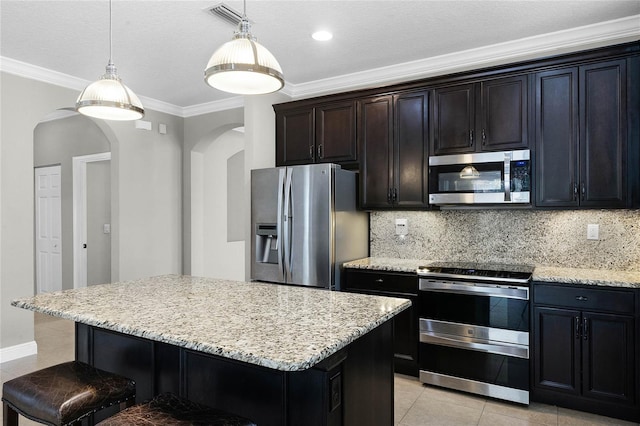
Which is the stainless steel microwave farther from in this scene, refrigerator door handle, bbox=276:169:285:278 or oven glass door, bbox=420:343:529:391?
refrigerator door handle, bbox=276:169:285:278

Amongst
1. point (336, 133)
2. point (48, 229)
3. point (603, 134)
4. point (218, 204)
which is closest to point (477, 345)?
point (603, 134)

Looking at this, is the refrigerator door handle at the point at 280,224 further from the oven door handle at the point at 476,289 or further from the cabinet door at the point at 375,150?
the oven door handle at the point at 476,289

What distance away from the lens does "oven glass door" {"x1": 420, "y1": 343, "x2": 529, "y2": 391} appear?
3.00m

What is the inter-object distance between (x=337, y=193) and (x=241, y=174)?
350cm

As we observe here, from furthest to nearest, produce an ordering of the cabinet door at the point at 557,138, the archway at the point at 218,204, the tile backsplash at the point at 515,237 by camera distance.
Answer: the archway at the point at 218,204 → the tile backsplash at the point at 515,237 → the cabinet door at the point at 557,138

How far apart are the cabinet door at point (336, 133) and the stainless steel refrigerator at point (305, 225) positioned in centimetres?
27

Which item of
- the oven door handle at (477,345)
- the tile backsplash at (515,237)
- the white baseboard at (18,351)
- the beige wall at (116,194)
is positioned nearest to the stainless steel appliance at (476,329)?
the oven door handle at (477,345)

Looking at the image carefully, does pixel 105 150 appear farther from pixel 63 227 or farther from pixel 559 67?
pixel 559 67

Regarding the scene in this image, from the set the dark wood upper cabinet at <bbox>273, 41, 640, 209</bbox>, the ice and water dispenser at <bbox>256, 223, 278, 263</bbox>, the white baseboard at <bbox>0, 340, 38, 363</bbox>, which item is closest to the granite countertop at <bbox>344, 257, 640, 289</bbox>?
the dark wood upper cabinet at <bbox>273, 41, 640, 209</bbox>

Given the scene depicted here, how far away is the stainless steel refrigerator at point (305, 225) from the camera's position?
369 cm

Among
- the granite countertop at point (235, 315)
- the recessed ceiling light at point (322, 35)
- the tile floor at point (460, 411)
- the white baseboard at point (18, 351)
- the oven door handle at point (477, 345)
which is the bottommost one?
the tile floor at point (460, 411)

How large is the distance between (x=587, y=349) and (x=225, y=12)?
3312 millimetres

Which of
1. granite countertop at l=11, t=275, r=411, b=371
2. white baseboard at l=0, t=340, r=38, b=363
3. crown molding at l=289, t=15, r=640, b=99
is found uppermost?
crown molding at l=289, t=15, r=640, b=99

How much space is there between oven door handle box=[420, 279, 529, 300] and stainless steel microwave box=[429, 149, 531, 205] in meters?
0.67
